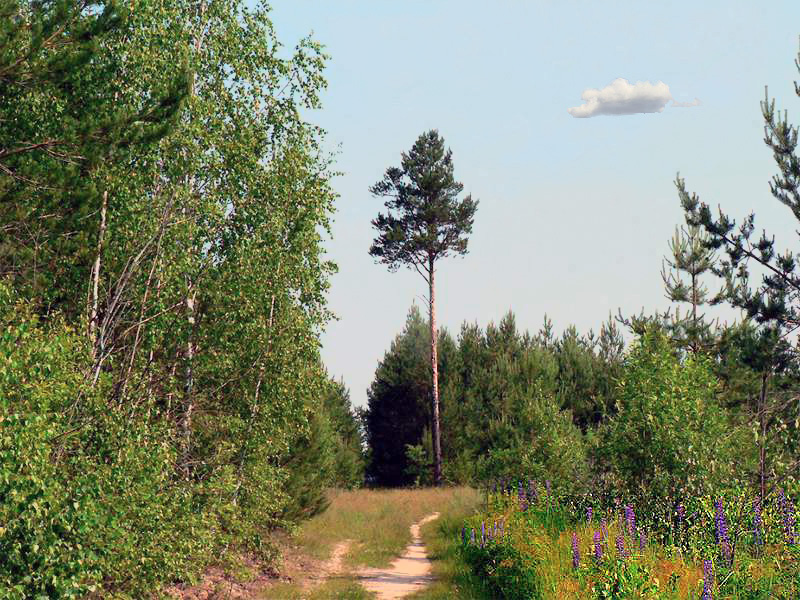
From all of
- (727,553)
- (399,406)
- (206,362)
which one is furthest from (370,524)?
(399,406)

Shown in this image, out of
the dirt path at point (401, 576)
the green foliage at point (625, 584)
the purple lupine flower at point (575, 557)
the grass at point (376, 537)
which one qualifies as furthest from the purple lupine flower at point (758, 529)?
the dirt path at point (401, 576)

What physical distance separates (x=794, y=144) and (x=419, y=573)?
1183 cm

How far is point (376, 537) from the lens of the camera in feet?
70.8

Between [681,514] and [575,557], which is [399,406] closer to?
[681,514]

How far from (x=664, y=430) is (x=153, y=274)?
27.1 feet

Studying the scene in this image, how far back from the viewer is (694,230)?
2530 centimetres

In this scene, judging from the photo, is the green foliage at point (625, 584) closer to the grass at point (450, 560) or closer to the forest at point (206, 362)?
the forest at point (206, 362)

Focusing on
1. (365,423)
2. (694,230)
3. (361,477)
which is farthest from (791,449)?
(365,423)

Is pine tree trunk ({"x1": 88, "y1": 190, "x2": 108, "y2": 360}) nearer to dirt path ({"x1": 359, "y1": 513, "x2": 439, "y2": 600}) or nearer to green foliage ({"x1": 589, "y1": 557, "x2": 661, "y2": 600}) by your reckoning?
dirt path ({"x1": 359, "y1": 513, "x2": 439, "y2": 600})

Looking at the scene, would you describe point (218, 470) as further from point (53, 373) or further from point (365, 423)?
point (365, 423)

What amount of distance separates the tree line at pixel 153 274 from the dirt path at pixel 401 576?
2.28 metres

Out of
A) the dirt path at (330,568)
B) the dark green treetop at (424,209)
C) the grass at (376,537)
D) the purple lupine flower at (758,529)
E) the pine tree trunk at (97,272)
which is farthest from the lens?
the dark green treetop at (424,209)

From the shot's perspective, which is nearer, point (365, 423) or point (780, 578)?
point (780, 578)

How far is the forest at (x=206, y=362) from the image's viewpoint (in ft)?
30.0
